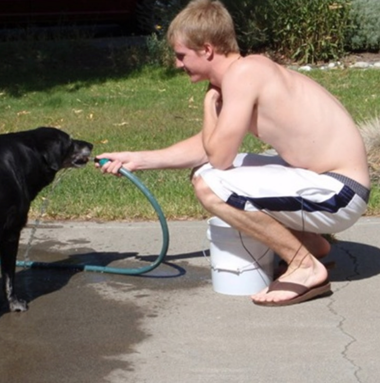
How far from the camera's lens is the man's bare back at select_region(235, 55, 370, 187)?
505cm

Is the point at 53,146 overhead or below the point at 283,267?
overhead

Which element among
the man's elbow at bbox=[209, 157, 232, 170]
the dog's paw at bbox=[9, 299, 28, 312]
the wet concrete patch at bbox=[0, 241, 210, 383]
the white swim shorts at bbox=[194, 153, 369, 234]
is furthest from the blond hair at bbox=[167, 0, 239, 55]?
the dog's paw at bbox=[9, 299, 28, 312]

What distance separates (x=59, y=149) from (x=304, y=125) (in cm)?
131

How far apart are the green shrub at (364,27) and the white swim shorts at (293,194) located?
969 cm

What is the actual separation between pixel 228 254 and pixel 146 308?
20.8 inches

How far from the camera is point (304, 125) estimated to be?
16.7 feet

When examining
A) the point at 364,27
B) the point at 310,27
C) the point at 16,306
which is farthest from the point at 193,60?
the point at 364,27

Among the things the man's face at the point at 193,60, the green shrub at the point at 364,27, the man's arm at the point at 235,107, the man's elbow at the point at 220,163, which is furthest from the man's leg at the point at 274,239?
the green shrub at the point at 364,27

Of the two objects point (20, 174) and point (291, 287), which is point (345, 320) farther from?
point (20, 174)

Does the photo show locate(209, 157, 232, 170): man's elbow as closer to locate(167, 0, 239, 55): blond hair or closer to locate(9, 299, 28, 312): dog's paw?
locate(167, 0, 239, 55): blond hair

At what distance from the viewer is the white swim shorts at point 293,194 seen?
501 cm

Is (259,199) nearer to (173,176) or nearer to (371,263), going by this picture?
(371,263)

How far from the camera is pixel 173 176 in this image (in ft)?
26.2

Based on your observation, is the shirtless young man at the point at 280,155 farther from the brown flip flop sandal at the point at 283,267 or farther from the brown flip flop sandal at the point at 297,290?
the brown flip flop sandal at the point at 283,267
